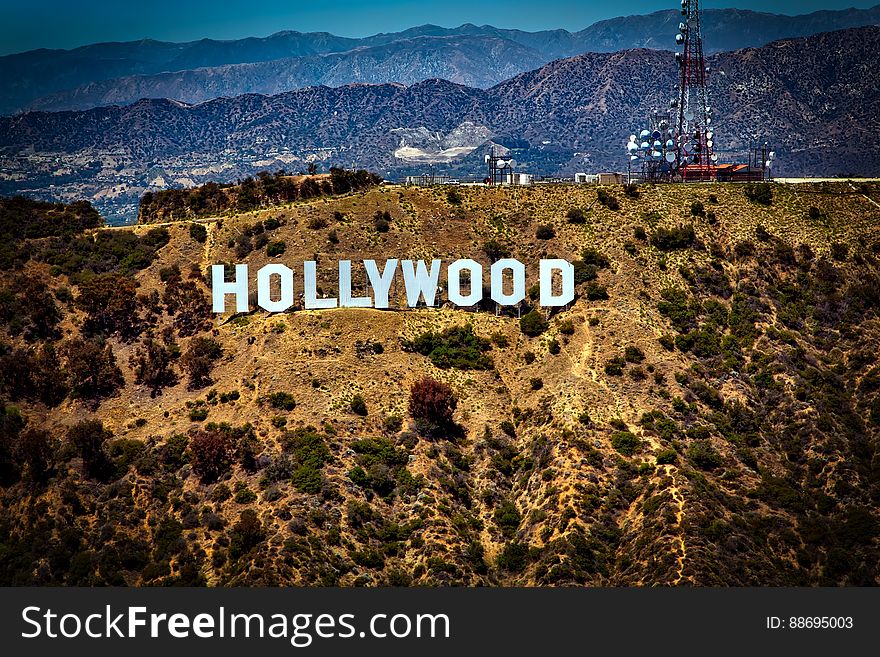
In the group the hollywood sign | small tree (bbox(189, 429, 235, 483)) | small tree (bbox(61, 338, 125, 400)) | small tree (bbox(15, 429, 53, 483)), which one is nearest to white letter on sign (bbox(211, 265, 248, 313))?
the hollywood sign

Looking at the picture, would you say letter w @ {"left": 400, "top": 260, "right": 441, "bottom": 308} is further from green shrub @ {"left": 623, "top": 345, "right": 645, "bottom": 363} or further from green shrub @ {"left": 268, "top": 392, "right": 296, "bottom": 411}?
green shrub @ {"left": 623, "top": 345, "right": 645, "bottom": 363}

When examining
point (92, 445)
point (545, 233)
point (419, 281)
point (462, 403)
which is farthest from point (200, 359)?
point (545, 233)

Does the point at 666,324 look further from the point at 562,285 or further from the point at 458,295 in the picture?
the point at 458,295

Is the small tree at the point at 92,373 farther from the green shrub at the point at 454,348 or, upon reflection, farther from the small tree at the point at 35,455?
the green shrub at the point at 454,348

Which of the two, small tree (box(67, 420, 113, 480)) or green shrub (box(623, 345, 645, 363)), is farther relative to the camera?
green shrub (box(623, 345, 645, 363))

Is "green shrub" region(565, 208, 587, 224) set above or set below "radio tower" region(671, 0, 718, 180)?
below
